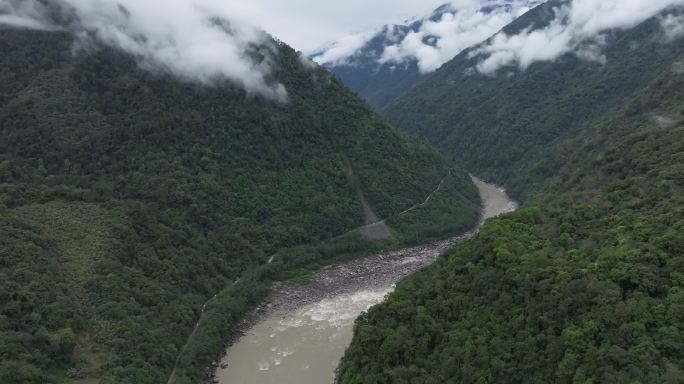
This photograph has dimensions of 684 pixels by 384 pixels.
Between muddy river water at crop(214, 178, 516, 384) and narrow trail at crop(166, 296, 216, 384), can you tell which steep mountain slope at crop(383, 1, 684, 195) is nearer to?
muddy river water at crop(214, 178, 516, 384)

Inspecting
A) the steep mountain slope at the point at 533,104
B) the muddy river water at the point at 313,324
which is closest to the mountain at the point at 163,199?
the muddy river water at the point at 313,324

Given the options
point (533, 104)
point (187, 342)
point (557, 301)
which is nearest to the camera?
point (557, 301)

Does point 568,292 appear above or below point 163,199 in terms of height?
below

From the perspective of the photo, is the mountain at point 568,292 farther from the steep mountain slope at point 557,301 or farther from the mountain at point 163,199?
the mountain at point 163,199

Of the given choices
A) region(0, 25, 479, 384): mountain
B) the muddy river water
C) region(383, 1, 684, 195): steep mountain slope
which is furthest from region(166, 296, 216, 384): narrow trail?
region(383, 1, 684, 195): steep mountain slope

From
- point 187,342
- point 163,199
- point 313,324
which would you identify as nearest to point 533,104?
point 313,324

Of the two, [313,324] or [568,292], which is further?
[313,324]

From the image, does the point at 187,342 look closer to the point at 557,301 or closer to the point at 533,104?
the point at 557,301
